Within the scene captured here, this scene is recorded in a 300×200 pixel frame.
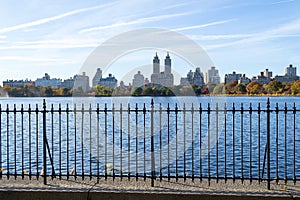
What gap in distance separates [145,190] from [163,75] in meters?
8.89

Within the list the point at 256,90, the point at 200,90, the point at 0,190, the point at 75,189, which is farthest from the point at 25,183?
the point at 256,90

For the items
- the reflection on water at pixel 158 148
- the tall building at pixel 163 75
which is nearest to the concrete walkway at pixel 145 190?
the reflection on water at pixel 158 148

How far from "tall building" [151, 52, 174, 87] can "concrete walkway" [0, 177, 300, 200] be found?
7227mm

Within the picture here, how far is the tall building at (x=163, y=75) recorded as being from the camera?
48.6 feet

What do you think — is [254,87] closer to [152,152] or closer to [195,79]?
[195,79]

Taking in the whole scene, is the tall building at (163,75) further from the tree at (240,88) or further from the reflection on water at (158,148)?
the tree at (240,88)

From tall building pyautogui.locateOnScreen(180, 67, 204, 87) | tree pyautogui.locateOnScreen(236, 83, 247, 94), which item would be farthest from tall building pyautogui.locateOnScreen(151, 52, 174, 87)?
tree pyautogui.locateOnScreen(236, 83, 247, 94)

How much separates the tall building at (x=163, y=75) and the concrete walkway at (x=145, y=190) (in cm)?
723

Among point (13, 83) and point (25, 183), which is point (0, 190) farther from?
point (13, 83)

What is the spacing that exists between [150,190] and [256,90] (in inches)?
3168

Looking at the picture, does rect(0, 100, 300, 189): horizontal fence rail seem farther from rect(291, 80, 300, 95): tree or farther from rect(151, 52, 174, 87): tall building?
rect(291, 80, 300, 95): tree

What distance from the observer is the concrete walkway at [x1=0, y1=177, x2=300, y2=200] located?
729 cm

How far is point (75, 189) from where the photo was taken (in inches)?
298

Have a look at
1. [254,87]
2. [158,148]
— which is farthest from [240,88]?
[158,148]
